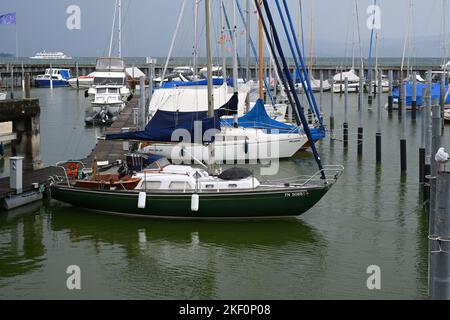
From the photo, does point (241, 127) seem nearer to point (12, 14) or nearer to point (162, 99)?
point (162, 99)

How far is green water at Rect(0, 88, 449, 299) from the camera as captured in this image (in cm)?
1714

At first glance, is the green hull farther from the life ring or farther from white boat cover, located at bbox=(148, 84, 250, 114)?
white boat cover, located at bbox=(148, 84, 250, 114)

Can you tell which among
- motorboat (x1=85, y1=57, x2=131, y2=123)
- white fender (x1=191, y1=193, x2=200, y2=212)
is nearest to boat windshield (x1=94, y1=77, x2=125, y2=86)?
motorboat (x1=85, y1=57, x2=131, y2=123)

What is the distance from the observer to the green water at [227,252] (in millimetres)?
17141

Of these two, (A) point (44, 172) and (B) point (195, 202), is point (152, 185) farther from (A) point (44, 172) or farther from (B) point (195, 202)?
(A) point (44, 172)

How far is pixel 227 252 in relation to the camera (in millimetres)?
20219

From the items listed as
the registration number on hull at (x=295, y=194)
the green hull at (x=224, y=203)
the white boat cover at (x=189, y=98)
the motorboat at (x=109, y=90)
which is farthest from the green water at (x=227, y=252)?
the motorboat at (x=109, y=90)

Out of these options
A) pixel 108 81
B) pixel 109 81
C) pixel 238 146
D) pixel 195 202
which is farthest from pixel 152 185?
pixel 108 81

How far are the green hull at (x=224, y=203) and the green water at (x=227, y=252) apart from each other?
0.35 metres

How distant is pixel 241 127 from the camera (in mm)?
34750
